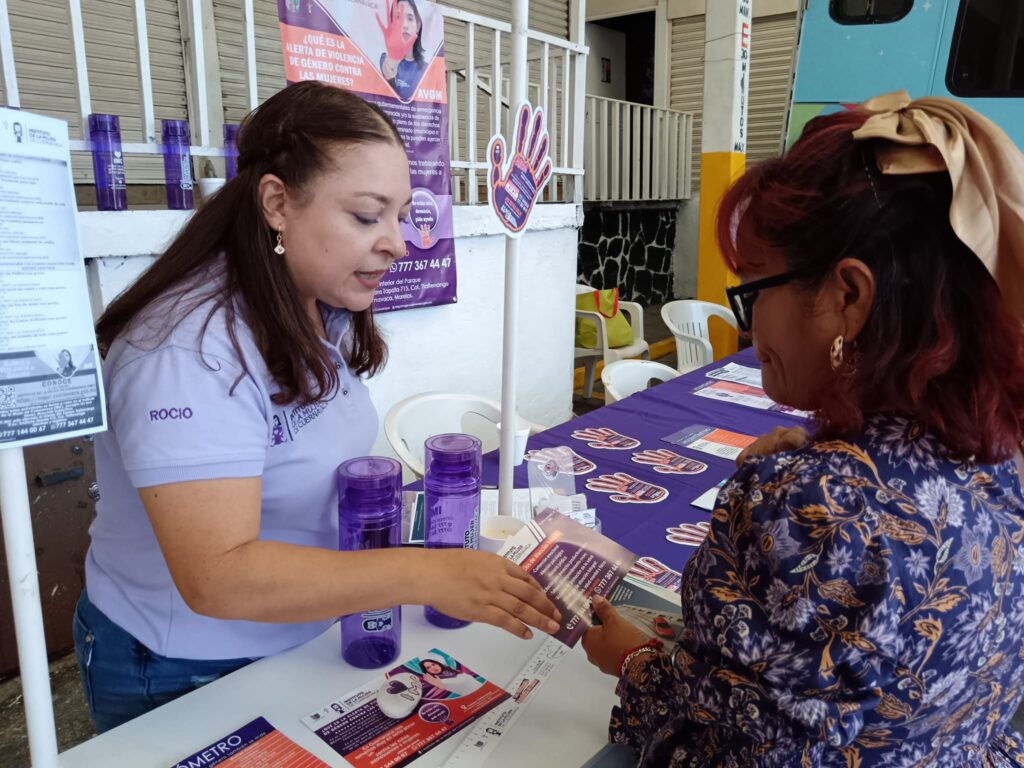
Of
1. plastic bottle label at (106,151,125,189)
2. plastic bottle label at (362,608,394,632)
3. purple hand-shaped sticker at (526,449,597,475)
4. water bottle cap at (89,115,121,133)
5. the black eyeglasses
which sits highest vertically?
water bottle cap at (89,115,121,133)

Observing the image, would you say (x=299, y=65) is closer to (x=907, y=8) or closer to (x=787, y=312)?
(x=787, y=312)

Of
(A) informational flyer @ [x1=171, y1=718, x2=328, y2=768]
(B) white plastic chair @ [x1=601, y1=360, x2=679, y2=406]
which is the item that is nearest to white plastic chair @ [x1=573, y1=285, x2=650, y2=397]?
(B) white plastic chair @ [x1=601, y1=360, x2=679, y2=406]

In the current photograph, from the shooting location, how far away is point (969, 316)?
0.65 metres

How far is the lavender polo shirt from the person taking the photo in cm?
80

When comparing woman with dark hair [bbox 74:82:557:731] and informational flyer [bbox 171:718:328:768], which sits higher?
woman with dark hair [bbox 74:82:557:731]

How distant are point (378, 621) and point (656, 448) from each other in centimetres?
120

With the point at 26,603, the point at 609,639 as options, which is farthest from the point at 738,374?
the point at 26,603

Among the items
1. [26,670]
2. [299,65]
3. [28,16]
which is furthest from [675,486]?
[28,16]

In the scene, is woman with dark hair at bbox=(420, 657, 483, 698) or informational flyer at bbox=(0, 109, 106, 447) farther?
woman with dark hair at bbox=(420, 657, 483, 698)

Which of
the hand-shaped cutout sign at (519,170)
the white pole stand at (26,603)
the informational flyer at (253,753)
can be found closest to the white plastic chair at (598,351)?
the hand-shaped cutout sign at (519,170)

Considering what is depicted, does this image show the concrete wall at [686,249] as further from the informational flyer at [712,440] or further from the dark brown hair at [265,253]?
the dark brown hair at [265,253]

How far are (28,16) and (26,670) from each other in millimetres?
4012

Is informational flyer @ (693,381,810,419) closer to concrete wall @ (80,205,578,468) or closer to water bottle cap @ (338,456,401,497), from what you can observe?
concrete wall @ (80,205,578,468)

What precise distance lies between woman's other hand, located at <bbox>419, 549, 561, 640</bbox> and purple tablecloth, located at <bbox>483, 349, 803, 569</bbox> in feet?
1.82
